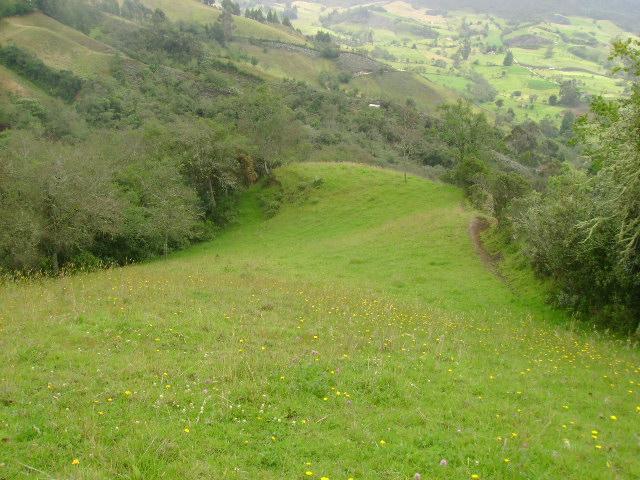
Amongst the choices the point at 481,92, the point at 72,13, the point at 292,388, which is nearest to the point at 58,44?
the point at 72,13

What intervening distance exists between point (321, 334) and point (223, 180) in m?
37.1

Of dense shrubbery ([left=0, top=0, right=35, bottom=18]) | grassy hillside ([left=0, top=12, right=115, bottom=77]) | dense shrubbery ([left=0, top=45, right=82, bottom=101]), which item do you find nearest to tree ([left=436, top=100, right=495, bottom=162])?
dense shrubbery ([left=0, top=45, right=82, bottom=101])

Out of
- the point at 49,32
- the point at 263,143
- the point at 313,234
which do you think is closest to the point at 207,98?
the point at 49,32

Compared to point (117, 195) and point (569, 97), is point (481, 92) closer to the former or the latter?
point (569, 97)

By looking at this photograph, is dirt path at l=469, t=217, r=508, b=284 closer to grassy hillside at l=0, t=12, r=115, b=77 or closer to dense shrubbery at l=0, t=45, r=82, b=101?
dense shrubbery at l=0, t=45, r=82, b=101

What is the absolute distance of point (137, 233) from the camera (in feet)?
124

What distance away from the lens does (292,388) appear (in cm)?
913

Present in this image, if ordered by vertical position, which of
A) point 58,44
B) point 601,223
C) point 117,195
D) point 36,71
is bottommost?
point 117,195

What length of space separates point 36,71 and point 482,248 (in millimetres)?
105665

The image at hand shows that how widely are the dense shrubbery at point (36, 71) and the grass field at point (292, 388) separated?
321 feet

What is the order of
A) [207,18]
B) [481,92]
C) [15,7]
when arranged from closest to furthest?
[15,7] < [207,18] < [481,92]

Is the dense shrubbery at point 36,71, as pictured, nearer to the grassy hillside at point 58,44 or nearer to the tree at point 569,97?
the grassy hillside at point 58,44

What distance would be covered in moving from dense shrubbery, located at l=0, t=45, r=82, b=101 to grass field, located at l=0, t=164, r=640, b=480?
97710 mm

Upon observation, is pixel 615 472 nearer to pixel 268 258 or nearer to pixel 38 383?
pixel 38 383
